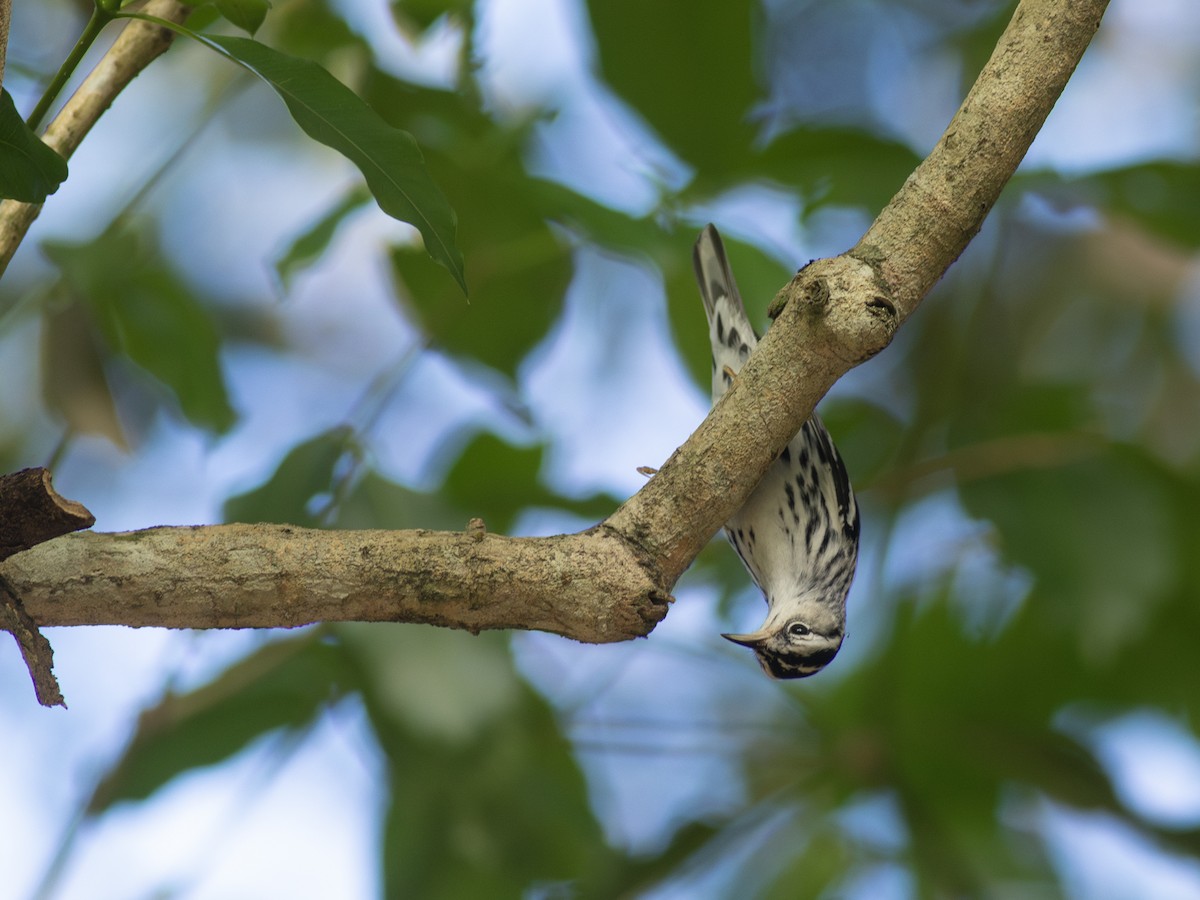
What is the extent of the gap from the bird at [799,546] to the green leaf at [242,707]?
131 centimetres

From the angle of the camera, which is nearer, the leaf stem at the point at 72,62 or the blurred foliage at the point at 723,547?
the leaf stem at the point at 72,62

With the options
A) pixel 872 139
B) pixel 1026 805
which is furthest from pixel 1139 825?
pixel 872 139

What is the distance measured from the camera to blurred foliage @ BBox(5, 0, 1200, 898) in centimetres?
328

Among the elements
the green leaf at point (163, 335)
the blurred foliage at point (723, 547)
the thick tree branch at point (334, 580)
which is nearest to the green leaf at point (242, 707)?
the blurred foliage at point (723, 547)

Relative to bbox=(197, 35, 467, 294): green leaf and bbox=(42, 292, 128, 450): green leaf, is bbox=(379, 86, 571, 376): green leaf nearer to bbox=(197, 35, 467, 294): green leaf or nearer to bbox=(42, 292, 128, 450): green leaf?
bbox=(42, 292, 128, 450): green leaf

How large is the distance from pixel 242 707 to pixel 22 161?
2390 mm

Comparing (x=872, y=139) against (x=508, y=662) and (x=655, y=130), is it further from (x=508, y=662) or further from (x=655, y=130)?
(x=508, y=662)

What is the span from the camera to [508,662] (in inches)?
135

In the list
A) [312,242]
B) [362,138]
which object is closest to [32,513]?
[362,138]

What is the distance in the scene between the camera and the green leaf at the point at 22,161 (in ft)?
4.89

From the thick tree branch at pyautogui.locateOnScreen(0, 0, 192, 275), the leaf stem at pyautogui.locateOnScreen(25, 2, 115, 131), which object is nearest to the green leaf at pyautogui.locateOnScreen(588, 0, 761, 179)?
the thick tree branch at pyautogui.locateOnScreen(0, 0, 192, 275)

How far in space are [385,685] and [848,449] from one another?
1.76 meters

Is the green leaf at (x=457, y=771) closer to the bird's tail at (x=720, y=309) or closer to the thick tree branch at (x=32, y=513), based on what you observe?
the bird's tail at (x=720, y=309)

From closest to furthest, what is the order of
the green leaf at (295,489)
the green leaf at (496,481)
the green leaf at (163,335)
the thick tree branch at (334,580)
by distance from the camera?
the thick tree branch at (334,580) < the green leaf at (295,489) < the green leaf at (163,335) < the green leaf at (496,481)
